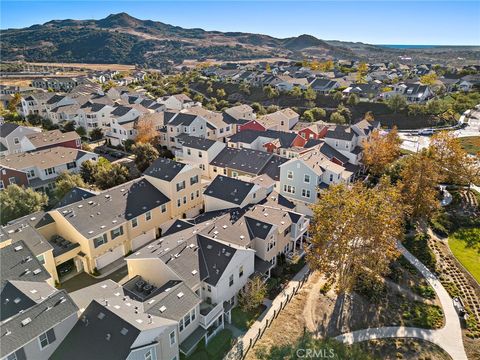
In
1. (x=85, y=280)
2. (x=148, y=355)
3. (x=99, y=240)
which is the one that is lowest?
(x=85, y=280)

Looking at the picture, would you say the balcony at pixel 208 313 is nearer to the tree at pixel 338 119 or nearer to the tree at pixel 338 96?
the tree at pixel 338 119

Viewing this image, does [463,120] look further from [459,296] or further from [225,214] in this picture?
[225,214]

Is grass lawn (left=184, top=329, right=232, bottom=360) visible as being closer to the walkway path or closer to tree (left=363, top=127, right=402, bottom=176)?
the walkway path

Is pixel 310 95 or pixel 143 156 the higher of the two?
pixel 310 95

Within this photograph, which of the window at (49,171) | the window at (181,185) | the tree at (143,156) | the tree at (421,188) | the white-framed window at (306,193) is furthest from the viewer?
the tree at (143,156)

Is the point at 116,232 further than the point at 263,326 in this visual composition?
Yes

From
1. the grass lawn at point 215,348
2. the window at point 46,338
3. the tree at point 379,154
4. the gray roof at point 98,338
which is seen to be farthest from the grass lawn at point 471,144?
the window at point 46,338

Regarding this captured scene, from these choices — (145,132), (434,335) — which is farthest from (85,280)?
(145,132)

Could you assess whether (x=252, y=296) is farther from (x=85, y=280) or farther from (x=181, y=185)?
(x=181, y=185)
